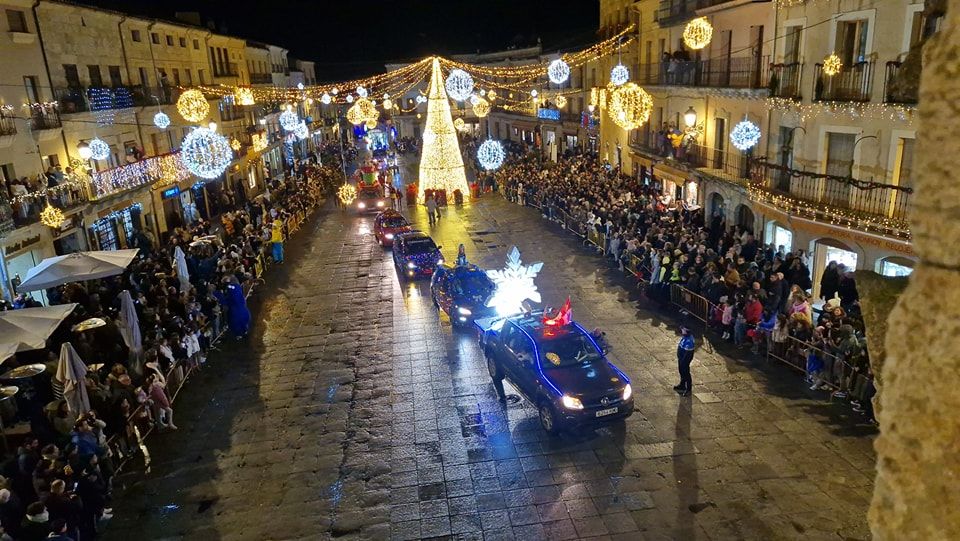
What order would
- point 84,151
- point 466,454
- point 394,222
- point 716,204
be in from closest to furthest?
point 466,454 < point 84,151 < point 716,204 < point 394,222

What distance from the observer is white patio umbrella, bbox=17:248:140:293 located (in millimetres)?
14375

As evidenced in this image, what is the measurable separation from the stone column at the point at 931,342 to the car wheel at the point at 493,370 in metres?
10.8

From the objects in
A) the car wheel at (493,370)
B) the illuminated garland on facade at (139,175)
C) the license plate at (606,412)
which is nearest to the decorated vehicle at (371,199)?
the illuminated garland on facade at (139,175)

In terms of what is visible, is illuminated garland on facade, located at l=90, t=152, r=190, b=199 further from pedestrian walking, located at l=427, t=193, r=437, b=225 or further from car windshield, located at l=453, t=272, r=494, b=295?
car windshield, located at l=453, t=272, r=494, b=295

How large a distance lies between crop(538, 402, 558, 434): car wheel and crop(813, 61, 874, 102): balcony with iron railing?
11559mm

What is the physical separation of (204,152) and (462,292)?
8.64 m

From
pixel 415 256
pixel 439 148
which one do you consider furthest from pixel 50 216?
pixel 439 148

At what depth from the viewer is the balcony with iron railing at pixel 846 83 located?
15.5 meters

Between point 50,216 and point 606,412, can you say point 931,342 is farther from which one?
point 50,216

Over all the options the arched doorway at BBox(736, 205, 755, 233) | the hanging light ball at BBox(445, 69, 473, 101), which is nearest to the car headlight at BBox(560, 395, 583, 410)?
the arched doorway at BBox(736, 205, 755, 233)

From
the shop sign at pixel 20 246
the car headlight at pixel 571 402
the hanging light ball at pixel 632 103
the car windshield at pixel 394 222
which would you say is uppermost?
the hanging light ball at pixel 632 103

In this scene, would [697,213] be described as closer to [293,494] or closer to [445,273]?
[445,273]

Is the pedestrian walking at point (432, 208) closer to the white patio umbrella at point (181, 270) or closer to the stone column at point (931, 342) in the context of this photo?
the white patio umbrella at point (181, 270)

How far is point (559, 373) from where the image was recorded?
1160 cm
